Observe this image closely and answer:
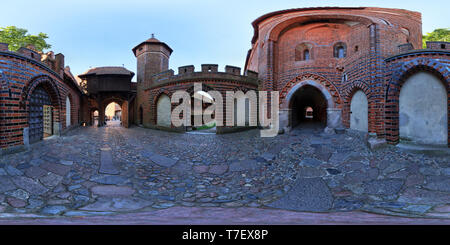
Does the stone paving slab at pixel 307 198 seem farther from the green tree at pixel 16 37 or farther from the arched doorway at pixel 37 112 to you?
the green tree at pixel 16 37

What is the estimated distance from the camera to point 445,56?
5301mm

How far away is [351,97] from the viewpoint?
25.6 ft

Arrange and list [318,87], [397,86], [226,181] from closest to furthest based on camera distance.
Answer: [226,181] < [397,86] < [318,87]

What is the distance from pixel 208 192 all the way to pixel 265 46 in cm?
799

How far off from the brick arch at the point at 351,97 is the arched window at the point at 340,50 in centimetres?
200

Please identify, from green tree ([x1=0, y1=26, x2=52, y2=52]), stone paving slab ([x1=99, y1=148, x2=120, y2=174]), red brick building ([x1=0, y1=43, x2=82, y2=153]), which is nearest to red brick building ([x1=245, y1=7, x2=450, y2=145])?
stone paving slab ([x1=99, y1=148, x2=120, y2=174])

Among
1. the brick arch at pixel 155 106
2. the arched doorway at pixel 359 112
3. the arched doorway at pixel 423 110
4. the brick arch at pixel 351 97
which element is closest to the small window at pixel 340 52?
the brick arch at pixel 351 97

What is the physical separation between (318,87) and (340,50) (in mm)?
2184

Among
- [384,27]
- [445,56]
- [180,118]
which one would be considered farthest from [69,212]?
[384,27]

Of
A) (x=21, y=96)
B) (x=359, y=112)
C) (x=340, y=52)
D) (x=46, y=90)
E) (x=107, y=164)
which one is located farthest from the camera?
(x=340, y=52)

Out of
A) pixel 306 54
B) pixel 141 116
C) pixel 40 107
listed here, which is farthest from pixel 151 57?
pixel 306 54

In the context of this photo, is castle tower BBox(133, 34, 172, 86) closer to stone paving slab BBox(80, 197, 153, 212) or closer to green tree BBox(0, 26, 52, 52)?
green tree BBox(0, 26, 52, 52)

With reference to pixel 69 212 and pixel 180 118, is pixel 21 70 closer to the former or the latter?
pixel 69 212

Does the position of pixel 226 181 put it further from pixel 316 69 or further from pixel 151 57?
pixel 151 57
